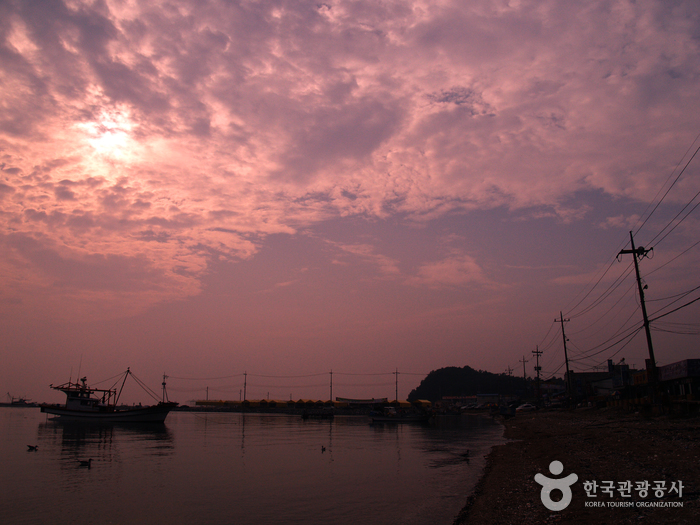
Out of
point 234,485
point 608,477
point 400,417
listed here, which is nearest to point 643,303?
point 608,477

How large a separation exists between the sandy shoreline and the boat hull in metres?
82.4

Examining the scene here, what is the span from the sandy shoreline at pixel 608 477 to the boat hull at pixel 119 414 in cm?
8242

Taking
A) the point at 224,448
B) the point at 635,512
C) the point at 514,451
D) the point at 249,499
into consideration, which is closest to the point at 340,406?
the point at 224,448

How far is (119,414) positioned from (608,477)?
316ft

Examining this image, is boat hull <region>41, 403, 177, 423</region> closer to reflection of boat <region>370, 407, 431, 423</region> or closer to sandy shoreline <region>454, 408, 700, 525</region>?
reflection of boat <region>370, 407, 431, 423</region>

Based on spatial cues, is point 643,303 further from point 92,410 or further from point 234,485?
point 92,410

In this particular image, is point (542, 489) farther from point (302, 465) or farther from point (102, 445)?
point (102, 445)

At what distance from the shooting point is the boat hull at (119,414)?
91625 mm

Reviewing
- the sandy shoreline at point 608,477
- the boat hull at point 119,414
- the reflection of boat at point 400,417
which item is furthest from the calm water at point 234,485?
the reflection of boat at point 400,417

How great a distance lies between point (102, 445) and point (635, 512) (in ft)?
180

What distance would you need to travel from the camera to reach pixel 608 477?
19.5 m

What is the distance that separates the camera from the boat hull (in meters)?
91.6

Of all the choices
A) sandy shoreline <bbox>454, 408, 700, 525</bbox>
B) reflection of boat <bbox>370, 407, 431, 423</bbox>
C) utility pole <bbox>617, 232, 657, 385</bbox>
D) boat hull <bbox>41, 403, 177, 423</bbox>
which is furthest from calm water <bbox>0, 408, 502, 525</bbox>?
reflection of boat <bbox>370, 407, 431, 423</bbox>

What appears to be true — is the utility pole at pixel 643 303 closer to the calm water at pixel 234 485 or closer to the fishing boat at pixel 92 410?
the calm water at pixel 234 485
